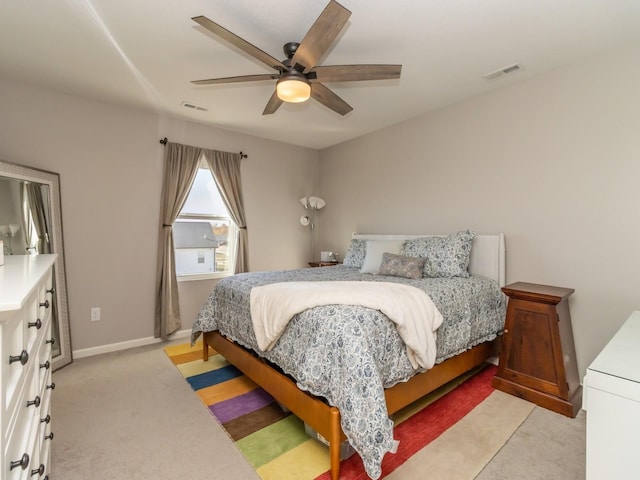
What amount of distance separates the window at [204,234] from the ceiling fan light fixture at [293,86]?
7.13 feet

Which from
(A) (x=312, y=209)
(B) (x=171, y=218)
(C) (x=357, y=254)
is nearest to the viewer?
(B) (x=171, y=218)

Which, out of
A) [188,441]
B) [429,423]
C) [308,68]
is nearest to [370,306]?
[429,423]

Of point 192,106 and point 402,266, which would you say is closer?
point 402,266

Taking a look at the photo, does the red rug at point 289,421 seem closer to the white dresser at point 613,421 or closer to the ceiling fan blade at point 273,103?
the white dresser at point 613,421

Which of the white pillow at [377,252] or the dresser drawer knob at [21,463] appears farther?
the white pillow at [377,252]

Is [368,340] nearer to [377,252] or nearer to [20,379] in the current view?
[20,379]

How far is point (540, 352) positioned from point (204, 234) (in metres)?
3.53

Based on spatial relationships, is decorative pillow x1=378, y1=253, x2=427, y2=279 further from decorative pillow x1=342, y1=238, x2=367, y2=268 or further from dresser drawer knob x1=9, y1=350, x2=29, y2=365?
dresser drawer knob x1=9, y1=350, x2=29, y2=365

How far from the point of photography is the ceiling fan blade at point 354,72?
1790mm

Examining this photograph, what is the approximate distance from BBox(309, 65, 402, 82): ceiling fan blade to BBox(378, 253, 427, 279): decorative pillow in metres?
1.54

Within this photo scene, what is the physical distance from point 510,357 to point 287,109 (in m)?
3.03

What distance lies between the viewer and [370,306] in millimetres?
1665

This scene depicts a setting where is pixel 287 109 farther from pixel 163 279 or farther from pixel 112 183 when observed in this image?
pixel 163 279

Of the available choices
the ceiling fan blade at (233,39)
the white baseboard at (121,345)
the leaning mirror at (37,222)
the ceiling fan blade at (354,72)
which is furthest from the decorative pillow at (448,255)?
the leaning mirror at (37,222)
